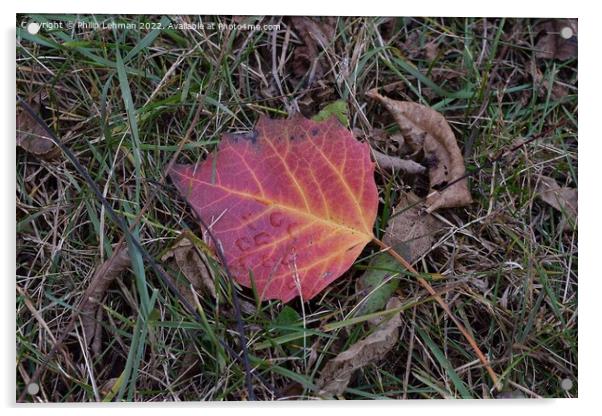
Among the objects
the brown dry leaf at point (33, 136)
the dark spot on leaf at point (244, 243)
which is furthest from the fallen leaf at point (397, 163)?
the brown dry leaf at point (33, 136)

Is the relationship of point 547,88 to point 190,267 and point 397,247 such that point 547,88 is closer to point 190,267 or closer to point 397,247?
point 397,247

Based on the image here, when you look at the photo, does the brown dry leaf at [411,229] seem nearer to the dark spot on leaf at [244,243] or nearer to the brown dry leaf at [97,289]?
the dark spot on leaf at [244,243]

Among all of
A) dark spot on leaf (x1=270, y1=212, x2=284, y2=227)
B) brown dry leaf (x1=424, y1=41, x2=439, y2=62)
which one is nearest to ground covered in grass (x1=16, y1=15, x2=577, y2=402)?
brown dry leaf (x1=424, y1=41, x2=439, y2=62)

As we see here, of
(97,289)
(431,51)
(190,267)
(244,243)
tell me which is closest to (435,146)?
(431,51)

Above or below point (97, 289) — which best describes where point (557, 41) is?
above

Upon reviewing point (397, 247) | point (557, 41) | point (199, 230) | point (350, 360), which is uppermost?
point (557, 41)
